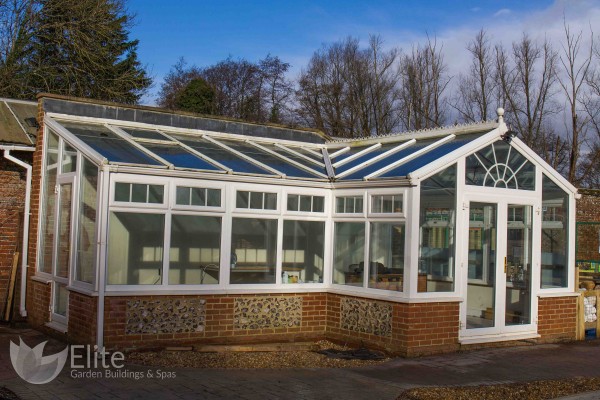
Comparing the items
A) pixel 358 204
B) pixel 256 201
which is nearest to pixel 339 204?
pixel 358 204

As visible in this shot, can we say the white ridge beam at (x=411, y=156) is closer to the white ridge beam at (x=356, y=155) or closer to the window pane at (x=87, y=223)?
the white ridge beam at (x=356, y=155)

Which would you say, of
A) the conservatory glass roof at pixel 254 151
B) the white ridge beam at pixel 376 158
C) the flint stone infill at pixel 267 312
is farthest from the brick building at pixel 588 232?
the flint stone infill at pixel 267 312

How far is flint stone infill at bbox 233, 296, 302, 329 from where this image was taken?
408 inches

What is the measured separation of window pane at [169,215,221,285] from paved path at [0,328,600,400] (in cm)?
188

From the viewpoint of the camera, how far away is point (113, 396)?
7137 millimetres

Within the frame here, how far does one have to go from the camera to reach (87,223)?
988 centimetres

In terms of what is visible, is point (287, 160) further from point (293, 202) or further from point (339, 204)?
point (339, 204)

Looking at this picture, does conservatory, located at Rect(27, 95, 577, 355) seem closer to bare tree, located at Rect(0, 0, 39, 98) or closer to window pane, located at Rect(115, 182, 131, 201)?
window pane, located at Rect(115, 182, 131, 201)

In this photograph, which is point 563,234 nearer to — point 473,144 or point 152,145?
point 473,144

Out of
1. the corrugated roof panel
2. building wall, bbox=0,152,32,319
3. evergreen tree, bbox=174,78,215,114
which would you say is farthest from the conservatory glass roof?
evergreen tree, bbox=174,78,215,114

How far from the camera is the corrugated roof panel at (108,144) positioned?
970 cm

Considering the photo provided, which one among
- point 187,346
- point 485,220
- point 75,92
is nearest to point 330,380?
point 187,346

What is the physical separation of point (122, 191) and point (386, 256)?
3971mm

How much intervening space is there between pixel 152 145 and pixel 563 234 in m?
7.15
